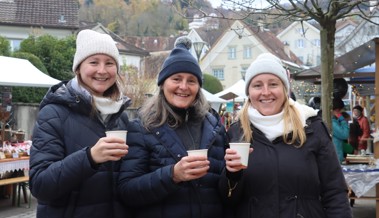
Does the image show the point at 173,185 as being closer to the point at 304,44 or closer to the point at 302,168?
the point at 302,168

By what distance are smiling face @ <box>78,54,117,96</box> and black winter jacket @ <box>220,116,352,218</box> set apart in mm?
868

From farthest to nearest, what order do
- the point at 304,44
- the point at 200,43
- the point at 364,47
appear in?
1. the point at 304,44
2. the point at 200,43
3. the point at 364,47

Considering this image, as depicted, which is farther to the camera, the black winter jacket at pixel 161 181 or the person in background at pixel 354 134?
the person in background at pixel 354 134

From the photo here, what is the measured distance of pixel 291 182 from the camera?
2.55 meters

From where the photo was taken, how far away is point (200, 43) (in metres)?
15.9

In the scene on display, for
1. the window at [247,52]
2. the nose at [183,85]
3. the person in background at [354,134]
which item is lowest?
the person in background at [354,134]

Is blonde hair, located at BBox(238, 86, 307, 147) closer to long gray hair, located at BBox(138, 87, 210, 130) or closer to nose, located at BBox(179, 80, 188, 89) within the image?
long gray hair, located at BBox(138, 87, 210, 130)

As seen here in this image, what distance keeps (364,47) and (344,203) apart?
4.93 m

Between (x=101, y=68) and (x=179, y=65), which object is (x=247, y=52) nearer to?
(x=179, y=65)

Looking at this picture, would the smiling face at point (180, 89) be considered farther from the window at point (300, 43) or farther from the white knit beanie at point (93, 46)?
the window at point (300, 43)

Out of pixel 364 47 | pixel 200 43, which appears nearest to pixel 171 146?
pixel 364 47

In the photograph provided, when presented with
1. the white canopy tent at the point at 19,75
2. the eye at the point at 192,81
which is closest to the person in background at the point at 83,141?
the eye at the point at 192,81

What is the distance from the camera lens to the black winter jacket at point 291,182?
8.37 feet

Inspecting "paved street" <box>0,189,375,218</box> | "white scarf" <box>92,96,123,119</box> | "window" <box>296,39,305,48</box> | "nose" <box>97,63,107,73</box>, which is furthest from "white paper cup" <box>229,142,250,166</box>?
"window" <box>296,39,305,48</box>
